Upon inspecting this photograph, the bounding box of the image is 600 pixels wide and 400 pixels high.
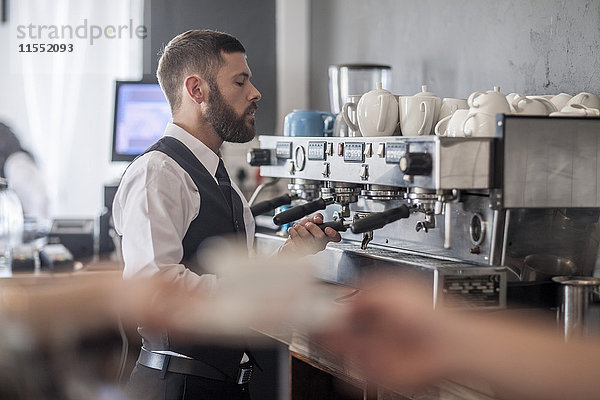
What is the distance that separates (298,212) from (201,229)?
0.78 feet

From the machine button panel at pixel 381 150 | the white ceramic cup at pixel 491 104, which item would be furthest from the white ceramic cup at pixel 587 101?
the machine button panel at pixel 381 150

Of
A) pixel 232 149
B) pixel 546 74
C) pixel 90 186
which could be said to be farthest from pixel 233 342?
pixel 90 186

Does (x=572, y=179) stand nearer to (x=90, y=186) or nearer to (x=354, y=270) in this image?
(x=354, y=270)

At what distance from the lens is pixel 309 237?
190 centimetres

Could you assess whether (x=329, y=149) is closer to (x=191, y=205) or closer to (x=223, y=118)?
(x=223, y=118)

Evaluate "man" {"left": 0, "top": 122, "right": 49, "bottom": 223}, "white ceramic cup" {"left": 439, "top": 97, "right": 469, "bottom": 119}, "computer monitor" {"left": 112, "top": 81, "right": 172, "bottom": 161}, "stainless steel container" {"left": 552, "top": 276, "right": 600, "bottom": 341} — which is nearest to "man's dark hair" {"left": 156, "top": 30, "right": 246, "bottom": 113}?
"white ceramic cup" {"left": 439, "top": 97, "right": 469, "bottom": 119}

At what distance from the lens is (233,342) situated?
191 cm

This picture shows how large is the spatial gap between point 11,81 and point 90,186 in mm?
711

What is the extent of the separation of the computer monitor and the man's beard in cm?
187

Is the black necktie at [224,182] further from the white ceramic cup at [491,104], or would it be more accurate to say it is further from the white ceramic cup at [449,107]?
the white ceramic cup at [491,104]

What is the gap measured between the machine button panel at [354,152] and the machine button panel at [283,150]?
333mm

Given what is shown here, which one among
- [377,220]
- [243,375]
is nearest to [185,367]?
[243,375]

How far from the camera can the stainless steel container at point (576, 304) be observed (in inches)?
61.8

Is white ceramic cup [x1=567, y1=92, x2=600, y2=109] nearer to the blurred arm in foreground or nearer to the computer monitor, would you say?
the blurred arm in foreground
